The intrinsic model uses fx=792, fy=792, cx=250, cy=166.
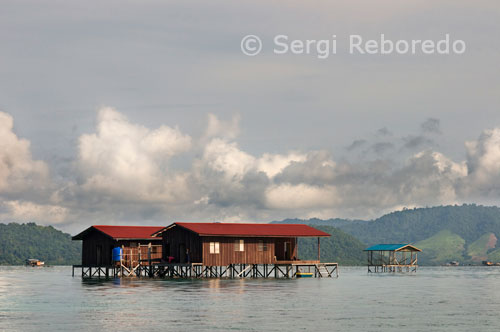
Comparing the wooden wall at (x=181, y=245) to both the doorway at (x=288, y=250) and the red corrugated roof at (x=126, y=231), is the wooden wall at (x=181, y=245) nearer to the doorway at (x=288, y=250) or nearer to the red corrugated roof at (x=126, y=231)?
the red corrugated roof at (x=126, y=231)

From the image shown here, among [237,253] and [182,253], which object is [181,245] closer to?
[182,253]

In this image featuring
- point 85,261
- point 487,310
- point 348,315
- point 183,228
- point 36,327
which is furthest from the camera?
point 85,261

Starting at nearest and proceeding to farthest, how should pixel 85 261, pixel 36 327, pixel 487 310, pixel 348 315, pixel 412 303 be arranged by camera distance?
pixel 36 327 < pixel 348 315 < pixel 487 310 < pixel 412 303 < pixel 85 261

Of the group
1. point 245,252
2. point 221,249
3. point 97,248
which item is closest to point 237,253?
Result: point 245,252

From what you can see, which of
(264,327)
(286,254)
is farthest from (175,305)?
(286,254)

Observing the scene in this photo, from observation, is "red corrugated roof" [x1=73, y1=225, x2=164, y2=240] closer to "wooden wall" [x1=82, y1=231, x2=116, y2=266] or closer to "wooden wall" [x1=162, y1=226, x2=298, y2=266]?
"wooden wall" [x1=82, y1=231, x2=116, y2=266]

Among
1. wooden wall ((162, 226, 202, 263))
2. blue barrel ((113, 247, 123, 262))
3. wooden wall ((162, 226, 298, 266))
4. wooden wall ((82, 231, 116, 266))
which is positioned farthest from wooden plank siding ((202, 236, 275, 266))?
wooden wall ((82, 231, 116, 266))

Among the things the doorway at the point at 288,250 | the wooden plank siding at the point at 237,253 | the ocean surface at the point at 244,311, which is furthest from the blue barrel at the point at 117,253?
the ocean surface at the point at 244,311

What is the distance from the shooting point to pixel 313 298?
56906mm

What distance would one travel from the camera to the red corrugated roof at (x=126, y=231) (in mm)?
91706

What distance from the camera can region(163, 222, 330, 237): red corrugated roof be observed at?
286 ft

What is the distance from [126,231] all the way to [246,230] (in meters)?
15.0

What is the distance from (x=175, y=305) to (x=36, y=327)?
1298 centimetres

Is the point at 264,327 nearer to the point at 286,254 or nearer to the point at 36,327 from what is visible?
the point at 36,327
